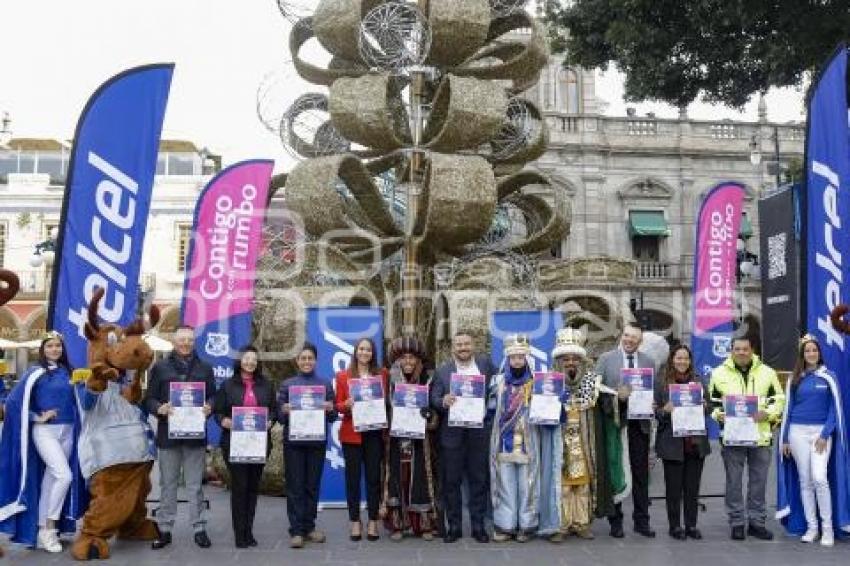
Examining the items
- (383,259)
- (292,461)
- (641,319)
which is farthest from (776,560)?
(641,319)

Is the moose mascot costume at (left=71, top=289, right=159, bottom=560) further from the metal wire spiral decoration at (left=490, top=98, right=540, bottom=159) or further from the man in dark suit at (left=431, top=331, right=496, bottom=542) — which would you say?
the metal wire spiral decoration at (left=490, top=98, right=540, bottom=159)

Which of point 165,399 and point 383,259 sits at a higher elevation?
point 383,259

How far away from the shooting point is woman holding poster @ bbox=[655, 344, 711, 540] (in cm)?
704

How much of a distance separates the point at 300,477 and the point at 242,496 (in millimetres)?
468

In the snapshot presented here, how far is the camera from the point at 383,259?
34.8 ft

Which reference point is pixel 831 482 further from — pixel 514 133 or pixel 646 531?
pixel 514 133

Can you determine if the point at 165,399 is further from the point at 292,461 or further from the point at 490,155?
the point at 490,155

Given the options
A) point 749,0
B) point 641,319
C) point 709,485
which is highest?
point 749,0

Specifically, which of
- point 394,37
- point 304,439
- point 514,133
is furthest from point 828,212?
point 394,37

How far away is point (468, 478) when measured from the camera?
700 cm

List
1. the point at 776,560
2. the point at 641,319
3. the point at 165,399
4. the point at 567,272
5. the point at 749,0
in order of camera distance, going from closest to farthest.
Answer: the point at 776,560 < the point at 165,399 < the point at 749,0 < the point at 567,272 < the point at 641,319

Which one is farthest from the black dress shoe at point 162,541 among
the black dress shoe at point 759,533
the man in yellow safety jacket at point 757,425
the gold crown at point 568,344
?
the black dress shoe at point 759,533

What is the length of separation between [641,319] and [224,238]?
547 inches

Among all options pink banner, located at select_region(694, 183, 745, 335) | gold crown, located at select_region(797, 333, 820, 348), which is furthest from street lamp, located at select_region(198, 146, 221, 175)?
gold crown, located at select_region(797, 333, 820, 348)
